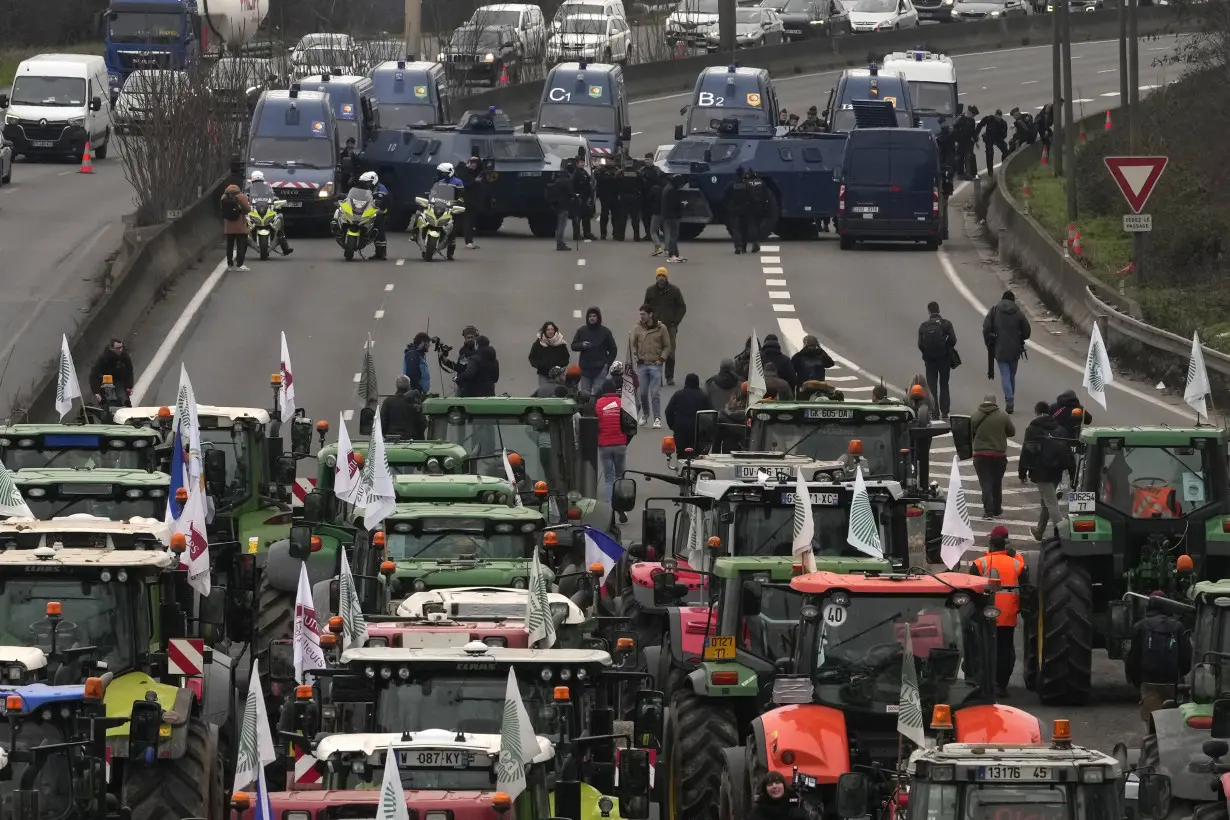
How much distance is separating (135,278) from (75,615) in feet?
80.9

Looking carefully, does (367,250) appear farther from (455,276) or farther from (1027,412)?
(1027,412)

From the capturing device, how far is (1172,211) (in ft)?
155

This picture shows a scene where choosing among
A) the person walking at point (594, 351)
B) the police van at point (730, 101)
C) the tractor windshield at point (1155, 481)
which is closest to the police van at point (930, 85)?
the police van at point (730, 101)

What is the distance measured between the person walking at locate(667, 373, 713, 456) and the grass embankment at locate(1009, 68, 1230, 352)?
33.0 feet

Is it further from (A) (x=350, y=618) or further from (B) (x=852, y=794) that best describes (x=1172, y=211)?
(B) (x=852, y=794)

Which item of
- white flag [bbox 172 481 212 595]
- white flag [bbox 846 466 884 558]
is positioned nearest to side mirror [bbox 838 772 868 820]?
white flag [bbox 846 466 884 558]

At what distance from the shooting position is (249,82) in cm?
5566

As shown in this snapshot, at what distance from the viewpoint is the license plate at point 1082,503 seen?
20.5 metres

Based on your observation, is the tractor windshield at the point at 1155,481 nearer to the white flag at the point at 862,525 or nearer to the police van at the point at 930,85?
the white flag at the point at 862,525

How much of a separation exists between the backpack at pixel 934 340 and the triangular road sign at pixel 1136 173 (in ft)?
13.9

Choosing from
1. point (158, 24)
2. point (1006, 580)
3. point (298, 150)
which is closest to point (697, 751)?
point (1006, 580)

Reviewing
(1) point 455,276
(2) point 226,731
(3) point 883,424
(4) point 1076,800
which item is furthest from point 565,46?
(4) point 1076,800

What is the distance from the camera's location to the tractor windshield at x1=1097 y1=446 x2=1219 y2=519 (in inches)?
810

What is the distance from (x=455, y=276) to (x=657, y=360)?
11.4 metres
